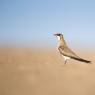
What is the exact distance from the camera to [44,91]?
35.3ft

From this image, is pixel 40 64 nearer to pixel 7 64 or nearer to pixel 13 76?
pixel 7 64

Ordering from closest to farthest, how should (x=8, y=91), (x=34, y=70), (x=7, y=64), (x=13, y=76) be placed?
(x=8, y=91) < (x=13, y=76) < (x=34, y=70) < (x=7, y=64)

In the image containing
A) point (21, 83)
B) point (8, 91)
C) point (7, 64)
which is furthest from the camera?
point (7, 64)

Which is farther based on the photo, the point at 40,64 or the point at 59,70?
the point at 40,64

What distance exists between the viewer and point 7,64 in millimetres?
14680

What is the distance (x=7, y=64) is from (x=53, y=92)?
14.4 feet

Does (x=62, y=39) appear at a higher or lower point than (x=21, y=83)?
higher

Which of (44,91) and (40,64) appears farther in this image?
(40,64)

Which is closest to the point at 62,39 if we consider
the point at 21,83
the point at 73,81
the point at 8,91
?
the point at 73,81

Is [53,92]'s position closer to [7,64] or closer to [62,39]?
[62,39]

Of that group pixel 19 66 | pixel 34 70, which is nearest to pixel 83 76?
pixel 34 70

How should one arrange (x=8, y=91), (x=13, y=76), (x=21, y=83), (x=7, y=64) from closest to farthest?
1. (x=8, y=91)
2. (x=21, y=83)
3. (x=13, y=76)
4. (x=7, y=64)

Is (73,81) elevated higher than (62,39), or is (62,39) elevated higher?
(62,39)

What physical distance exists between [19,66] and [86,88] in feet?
11.8
